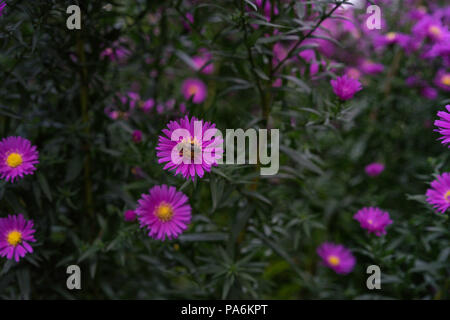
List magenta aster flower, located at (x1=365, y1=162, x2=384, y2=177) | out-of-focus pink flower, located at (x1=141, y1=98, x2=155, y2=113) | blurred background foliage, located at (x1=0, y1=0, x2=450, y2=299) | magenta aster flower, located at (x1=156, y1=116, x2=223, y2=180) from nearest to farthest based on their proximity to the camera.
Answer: magenta aster flower, located at (x1=156, y1=116, x2=223, y2=180) < blurred background foliage, located at (x1=0, y1=0, x2=450, y2=299) < out-of-focus pink flower, located at (x1=141, y1=98, x2=155, y2=113) < magenta aster flower, located at (x1=365, y1=162, x2=384, y2=177)

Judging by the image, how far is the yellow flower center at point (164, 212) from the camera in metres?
0.82

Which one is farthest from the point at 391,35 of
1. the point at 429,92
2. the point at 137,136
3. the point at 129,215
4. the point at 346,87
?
the point at 129,215

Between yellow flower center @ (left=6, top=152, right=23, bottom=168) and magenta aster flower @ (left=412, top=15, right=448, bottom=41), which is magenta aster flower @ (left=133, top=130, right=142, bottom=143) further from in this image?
magenta aster flower @ (left=412, top=15, right=448, bottom=41)

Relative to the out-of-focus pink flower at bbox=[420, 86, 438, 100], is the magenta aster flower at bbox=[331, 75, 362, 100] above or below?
below

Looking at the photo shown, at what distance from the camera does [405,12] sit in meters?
1.57

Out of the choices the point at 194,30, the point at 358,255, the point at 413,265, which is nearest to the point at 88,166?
the point at 194,30

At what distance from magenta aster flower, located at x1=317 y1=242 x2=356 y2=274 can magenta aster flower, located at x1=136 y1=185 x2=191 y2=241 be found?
0.63m

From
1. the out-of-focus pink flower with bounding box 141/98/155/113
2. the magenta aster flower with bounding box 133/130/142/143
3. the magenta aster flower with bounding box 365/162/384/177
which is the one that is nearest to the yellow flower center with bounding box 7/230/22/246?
the magenta aster flower with bounding box 133/130/142/143

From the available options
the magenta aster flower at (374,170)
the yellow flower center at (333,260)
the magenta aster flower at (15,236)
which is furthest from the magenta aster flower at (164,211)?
the magenta aster flower at (374,170)

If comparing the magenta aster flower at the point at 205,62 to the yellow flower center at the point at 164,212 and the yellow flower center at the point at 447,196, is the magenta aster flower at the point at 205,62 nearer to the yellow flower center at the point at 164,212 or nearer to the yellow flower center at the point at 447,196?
the yellow flower center at the point at 164,212

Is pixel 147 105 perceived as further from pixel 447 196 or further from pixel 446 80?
pixel 446 80

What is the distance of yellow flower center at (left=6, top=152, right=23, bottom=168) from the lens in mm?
808
